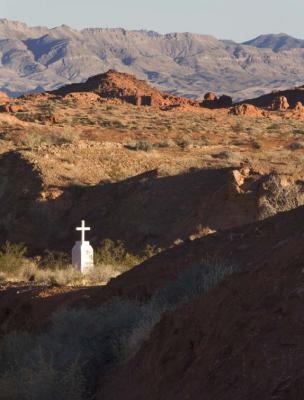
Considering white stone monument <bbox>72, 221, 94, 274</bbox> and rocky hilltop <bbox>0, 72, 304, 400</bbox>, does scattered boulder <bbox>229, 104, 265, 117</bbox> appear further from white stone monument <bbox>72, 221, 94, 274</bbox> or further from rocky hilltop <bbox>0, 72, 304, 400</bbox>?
white stone monument <bbox>72, 221, 94, 274</bbox>

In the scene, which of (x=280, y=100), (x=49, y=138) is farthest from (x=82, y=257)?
(x=280, y=100)

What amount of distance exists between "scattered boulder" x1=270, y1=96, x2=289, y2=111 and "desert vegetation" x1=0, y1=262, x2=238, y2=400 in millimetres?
63214

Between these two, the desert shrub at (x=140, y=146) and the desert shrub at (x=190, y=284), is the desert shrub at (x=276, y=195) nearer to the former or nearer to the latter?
the desert shrub at (x=190, y=284)

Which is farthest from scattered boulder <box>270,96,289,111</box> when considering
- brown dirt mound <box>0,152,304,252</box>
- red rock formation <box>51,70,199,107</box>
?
brown dirt mound <box>0,152,304,252</box>

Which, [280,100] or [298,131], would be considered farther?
[280,100]

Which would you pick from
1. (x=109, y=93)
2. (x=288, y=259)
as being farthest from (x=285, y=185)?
(x=109, y=93)

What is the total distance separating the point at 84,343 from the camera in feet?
25.7

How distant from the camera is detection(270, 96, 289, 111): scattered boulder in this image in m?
71.4

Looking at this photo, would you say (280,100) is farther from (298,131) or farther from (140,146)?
(140,146)

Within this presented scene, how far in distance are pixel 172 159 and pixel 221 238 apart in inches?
694

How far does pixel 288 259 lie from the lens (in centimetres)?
657

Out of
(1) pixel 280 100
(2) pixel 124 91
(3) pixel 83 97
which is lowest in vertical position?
(3) pixel 83 97

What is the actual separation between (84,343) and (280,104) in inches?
2580

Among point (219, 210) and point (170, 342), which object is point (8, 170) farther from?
point (170, 342)
